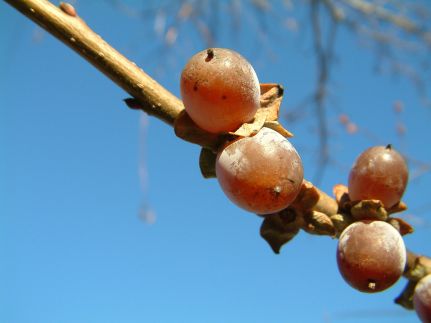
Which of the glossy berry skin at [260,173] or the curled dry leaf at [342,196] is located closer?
the glossy berry skin at [260,173]

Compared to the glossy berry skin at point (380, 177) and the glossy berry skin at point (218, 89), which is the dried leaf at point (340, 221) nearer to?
the glossy berry skin at point (380, 177)

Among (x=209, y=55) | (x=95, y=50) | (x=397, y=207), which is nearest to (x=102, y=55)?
(x=95, y=50)

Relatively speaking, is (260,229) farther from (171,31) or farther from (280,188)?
(171,31)

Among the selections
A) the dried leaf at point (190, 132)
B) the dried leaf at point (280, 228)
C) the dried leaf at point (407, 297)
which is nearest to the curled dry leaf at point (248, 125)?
the dried leaf at point (190, 132)

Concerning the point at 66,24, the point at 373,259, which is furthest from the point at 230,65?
the point at 373,259

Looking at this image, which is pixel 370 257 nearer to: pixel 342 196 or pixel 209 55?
pixel 342 196

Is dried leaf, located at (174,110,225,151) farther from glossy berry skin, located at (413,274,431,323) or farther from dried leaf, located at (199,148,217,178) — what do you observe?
glossy berry skin, located at (413,274,431,323)
